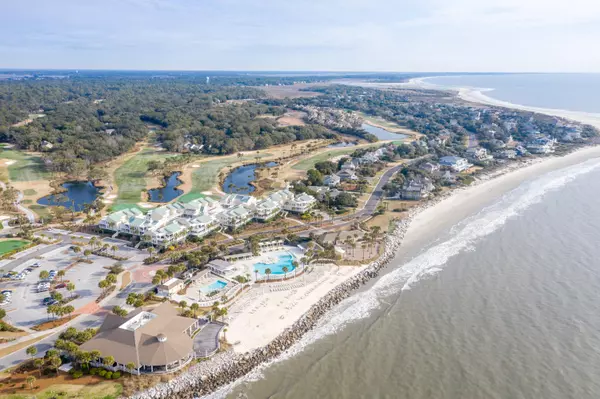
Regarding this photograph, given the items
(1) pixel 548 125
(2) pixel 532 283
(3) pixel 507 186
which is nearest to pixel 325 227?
(2) pixel 532 283

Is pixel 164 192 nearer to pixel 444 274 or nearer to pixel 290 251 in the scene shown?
pixel 290 251

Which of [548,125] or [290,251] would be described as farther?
[548,125]

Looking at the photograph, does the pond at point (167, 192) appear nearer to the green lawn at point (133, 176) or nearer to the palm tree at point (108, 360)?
the green lawn at point (133, 176)

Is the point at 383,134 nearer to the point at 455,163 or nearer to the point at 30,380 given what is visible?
the point at 455,163

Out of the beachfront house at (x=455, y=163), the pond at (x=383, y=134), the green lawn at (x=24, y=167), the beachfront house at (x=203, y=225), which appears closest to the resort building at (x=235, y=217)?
the beachfront house at (x=203, y=225)

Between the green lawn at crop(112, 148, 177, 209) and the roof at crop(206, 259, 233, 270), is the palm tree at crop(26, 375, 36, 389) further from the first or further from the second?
the green lawn at crop(112, 148, 177, 209)
